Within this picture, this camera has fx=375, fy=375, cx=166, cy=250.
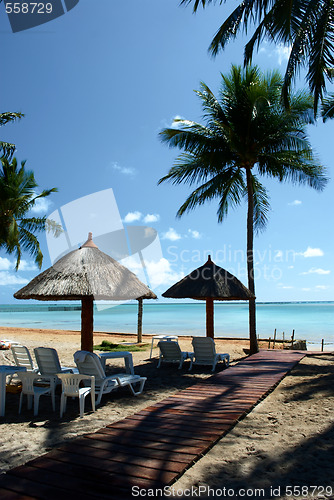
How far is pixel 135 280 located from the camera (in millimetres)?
7430

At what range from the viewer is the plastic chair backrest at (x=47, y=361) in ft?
18.2

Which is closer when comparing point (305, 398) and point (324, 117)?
point (305, 398)

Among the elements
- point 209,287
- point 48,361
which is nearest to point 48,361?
point 48,361

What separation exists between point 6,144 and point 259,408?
13.0m

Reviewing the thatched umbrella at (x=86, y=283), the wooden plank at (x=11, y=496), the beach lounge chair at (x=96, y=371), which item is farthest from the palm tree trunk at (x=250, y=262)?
the wooden plank at (x=11, y=496)

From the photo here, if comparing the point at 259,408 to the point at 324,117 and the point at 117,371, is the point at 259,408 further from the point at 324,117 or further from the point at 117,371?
the point at 324,117

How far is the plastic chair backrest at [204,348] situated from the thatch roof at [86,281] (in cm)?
163

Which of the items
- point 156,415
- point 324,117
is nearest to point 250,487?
point 156,415

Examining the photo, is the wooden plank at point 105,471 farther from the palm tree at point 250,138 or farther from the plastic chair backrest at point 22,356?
the palm tree at point 250,138

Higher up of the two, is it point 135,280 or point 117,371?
point 135,280

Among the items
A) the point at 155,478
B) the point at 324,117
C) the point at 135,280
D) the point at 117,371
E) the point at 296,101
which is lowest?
the point at 117,371

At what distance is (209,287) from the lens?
920 centimetres

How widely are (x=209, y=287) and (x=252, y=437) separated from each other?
550cm

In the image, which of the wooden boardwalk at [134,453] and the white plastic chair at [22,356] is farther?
the white plastic chair at [22,356]
